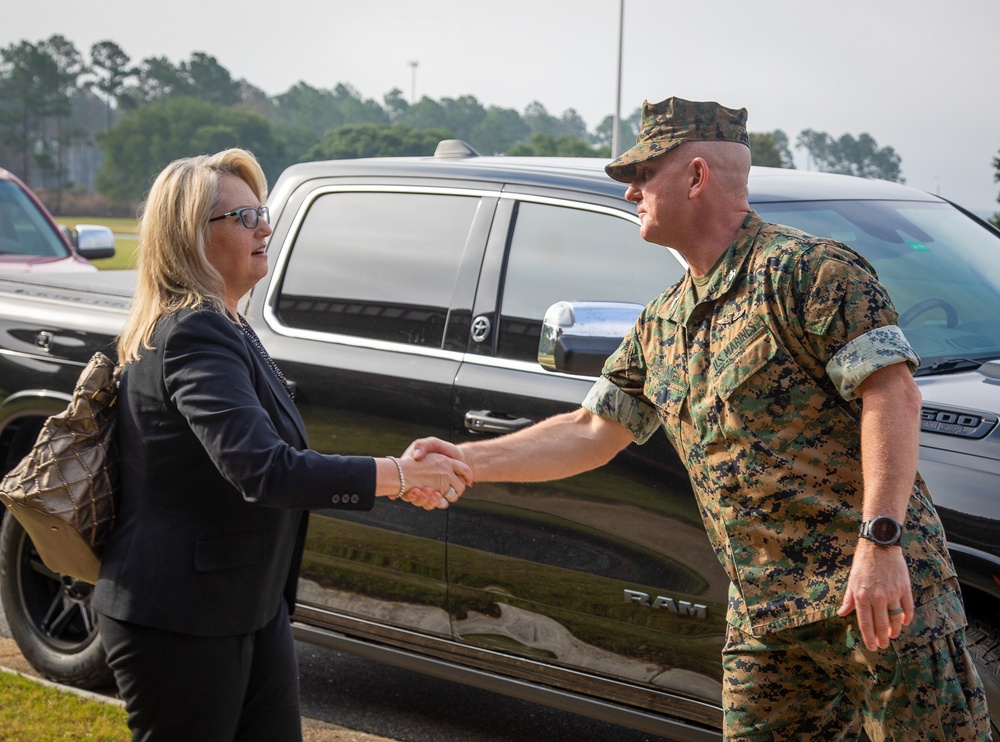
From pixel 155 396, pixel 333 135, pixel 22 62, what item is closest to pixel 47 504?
pixel 155 396

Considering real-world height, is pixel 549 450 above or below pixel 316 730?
above

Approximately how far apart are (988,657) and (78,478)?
7.17 ft

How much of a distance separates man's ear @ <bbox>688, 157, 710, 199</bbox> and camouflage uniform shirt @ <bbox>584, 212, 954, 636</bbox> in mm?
149

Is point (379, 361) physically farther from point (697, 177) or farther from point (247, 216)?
point (697, 177)

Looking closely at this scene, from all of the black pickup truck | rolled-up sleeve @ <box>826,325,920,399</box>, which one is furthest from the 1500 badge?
rolled-up sleeve @ <box>826,325,920,399</box>

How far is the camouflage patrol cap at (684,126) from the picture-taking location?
274cm

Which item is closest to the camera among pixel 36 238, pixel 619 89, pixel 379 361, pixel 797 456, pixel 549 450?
pixel 797 456

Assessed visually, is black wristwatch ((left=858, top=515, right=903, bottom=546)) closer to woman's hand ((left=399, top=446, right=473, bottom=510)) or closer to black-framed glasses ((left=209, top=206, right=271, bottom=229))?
woman's hand ((left=399, top=446, right=473, bottom=510))

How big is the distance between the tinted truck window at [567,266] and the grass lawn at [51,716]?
1859 millimetres

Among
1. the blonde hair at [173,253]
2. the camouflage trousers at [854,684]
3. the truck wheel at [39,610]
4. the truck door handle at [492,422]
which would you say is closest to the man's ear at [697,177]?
the camouflage trousers at [854,684]

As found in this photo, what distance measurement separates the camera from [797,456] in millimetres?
2525

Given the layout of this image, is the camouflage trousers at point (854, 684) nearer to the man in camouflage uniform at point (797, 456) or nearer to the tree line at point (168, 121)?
the man in camouflage uniform at point (797, 456)

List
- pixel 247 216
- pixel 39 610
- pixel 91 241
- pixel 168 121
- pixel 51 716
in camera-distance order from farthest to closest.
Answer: pixel 168 121, pixel 91 241, pixel 39 610, pixel 51 716, pixel 247 216

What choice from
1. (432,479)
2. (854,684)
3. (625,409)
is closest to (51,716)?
(432,479)
